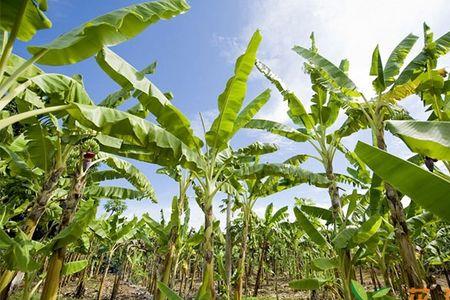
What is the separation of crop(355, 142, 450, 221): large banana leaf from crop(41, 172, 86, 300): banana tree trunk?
5.09 meters

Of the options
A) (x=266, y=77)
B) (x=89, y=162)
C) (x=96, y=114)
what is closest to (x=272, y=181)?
(x=266, y=77)

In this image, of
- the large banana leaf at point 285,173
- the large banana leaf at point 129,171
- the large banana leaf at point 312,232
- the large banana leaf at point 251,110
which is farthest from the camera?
the large banana leaf at point 129,171

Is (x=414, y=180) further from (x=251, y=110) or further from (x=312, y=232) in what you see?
(x=251, y=110)

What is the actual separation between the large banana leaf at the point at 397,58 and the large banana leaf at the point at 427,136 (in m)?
5.04

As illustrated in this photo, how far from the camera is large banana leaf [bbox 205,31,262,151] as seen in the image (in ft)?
19.1

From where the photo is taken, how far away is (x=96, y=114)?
4.20 metres

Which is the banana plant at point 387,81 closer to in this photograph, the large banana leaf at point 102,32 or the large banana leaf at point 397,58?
the large banana leaf at point 397,58

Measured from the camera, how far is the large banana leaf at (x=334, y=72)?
6.72 metres

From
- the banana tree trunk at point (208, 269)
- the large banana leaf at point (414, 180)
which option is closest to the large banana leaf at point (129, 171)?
the banana tree trunk at point (208, 269)

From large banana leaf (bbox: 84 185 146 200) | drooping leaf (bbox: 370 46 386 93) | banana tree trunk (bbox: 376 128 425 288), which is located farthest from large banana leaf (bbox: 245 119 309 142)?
large banana leaf (bbox: 84 185 146 200)

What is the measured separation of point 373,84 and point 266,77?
2.71 m

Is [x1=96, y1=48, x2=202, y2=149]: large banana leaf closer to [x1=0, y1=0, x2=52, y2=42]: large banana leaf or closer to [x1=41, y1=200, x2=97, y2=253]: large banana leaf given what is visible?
[x1=0, y1=0, x2=52, y2=42]: large banana leaf

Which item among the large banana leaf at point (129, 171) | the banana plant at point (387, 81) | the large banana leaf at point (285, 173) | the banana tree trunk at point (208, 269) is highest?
the banana plant at point (387, 81)

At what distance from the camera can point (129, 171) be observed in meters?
7.96
